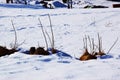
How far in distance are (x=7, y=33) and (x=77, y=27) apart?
222 centimetres

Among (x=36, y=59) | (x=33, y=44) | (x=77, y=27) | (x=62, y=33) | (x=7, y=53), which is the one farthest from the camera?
(x=77, y=27)

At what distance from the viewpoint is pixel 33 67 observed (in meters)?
4.76

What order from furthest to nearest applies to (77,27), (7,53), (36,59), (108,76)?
(77,27) < (7,53) < (36,59) < (108,76)

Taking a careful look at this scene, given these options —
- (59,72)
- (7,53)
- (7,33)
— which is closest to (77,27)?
(7,33)

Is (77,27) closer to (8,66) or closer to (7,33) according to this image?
(7,33)

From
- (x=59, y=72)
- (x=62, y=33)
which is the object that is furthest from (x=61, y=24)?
(x=59, y=72)

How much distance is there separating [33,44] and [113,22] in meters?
3.72

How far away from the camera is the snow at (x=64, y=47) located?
4373mm

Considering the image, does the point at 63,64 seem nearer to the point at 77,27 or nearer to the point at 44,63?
the point at 44,63

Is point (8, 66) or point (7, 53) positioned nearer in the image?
point (8, 66)

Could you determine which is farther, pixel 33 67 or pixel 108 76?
pixel 33 67

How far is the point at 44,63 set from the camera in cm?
502

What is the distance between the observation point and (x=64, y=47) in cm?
810

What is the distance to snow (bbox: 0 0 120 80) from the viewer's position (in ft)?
14.3
